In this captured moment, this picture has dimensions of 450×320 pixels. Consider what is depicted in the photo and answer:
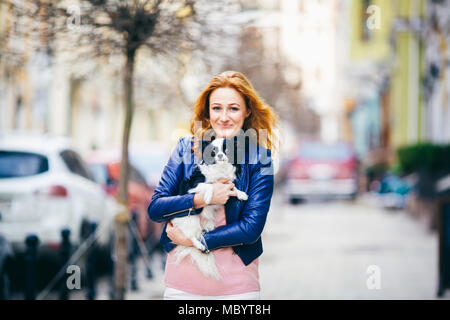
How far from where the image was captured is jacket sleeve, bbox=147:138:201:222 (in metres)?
2.90

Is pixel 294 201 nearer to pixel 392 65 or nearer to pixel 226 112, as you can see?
pixel 392 65

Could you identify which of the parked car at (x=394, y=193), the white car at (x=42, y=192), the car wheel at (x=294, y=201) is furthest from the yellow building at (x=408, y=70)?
the white car at (x=42, y=192)

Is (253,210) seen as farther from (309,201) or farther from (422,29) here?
(309,201)

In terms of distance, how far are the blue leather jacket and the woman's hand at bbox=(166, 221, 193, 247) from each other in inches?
1.9

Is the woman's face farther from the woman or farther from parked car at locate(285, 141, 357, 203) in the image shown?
parked car at locate(285, 141, 357, 203)

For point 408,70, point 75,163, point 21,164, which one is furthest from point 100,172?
point 408,70

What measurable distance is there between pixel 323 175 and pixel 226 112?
19.4 m

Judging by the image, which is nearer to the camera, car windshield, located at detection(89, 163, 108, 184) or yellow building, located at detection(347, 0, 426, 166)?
car windshield, located at detection(89, 163, 108, 184)

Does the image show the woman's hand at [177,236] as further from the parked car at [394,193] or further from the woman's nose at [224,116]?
the parked car at [394,193]

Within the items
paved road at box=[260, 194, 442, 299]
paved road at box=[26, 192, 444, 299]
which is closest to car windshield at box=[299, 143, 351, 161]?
paved road at box=[260, 194, 442, 299]

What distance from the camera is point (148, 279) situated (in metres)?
8.77

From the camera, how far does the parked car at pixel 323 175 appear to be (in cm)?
2209

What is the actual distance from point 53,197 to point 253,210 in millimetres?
5329

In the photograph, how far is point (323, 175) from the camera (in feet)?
72.8
